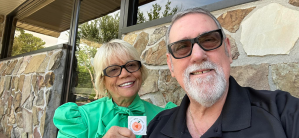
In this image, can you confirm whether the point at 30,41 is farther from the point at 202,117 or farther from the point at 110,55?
the point at 202,117

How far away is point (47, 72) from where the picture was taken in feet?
12.1

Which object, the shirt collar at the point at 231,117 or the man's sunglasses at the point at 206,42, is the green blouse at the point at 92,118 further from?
the man's sunglasses at the point at 206,42

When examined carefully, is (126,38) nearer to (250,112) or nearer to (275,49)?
(275,49)

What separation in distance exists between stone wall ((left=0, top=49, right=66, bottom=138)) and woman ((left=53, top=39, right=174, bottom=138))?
2.19 metres

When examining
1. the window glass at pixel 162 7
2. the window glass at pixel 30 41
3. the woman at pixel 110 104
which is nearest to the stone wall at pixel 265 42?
the window glass at pixel 162 7

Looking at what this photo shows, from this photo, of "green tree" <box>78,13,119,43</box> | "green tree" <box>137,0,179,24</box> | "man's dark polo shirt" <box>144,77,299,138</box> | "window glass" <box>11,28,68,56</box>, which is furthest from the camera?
"window glass" <box>11,28,68,56</box>

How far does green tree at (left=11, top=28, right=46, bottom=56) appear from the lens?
16.3 feet

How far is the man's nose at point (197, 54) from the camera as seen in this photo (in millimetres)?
1052

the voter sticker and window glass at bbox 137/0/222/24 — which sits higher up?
window glass at bbox 137/0/222/24

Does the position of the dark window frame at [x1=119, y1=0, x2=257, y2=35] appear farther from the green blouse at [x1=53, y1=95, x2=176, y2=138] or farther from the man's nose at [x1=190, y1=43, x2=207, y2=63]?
the green blouse at [x1=53, y1=95, x2=176, y2=138]

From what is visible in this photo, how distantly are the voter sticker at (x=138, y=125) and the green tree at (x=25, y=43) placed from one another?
455 cm

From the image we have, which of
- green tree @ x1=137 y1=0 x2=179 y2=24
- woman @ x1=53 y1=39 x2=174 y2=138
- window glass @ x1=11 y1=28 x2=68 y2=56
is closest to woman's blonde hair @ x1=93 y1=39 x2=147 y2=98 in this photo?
woman @ x1=53 y1=39 x2=174 y2=138

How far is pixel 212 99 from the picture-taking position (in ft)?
3.34

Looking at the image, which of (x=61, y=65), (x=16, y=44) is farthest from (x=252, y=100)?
(x=16, y=44)
